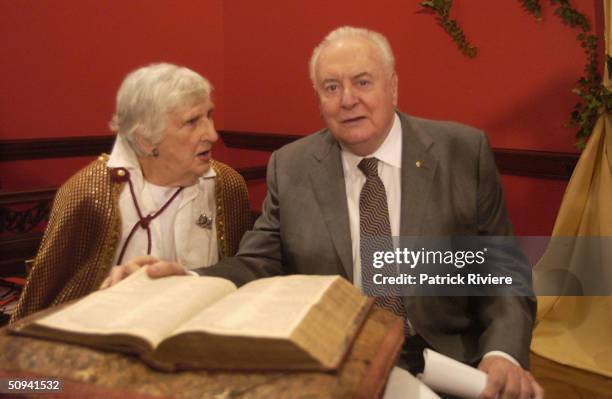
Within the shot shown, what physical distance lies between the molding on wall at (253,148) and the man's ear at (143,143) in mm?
2225

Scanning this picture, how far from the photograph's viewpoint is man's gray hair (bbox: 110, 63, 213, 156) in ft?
6.33

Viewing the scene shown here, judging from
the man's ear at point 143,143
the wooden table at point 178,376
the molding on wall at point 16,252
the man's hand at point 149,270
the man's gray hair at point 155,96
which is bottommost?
the molding on wall at point 16,252

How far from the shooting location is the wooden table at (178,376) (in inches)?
28.0

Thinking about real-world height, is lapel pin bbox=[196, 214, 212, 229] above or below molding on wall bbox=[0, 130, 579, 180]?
above

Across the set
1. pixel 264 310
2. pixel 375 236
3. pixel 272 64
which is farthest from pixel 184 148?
pixel 272 64

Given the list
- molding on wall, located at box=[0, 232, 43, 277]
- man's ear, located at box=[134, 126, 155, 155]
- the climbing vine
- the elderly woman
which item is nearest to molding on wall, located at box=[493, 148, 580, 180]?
the climbing vine

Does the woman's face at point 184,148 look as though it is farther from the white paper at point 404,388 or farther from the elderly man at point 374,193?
the white paper at point 404,388

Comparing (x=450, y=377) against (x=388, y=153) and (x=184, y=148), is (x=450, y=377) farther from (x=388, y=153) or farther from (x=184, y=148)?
(x=184, y=148)

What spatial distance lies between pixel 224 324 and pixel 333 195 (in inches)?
42.8

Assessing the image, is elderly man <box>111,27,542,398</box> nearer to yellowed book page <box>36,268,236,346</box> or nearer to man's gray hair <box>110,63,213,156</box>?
man's gray hair <box>110,63,213,156</box>

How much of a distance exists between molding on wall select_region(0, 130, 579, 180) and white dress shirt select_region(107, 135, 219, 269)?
80.6 inches

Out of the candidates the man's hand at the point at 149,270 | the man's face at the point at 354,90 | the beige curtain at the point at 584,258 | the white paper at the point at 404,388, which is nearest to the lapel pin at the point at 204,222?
the man's face at the point at 354,90

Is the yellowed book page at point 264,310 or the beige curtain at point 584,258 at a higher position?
the yellowed book page at point 264,310

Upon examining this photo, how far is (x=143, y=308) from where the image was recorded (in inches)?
35.2
